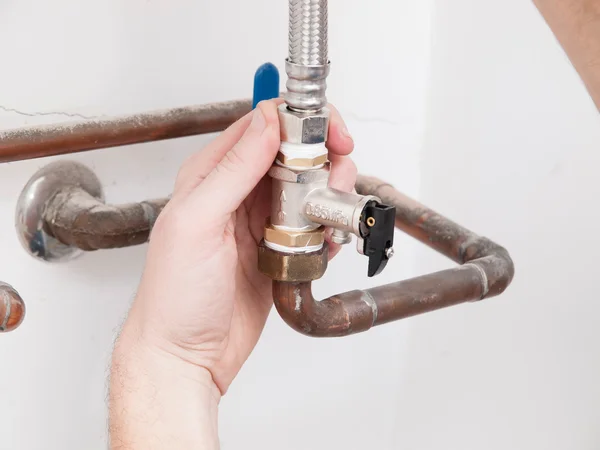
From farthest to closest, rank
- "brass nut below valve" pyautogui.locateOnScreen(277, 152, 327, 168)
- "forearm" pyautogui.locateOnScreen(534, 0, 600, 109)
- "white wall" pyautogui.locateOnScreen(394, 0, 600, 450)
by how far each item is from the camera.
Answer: "white wall" pyautogui.locateOnScreen(394, 0, 600, 450) → "brass nut below valve" pyautogui.locateOnScreen(277, 152, 327, 168) → "forearm" pyautogui.locateOnScreen(534, 0, 600, 109)

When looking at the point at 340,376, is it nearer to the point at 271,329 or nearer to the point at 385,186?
the point at 271,329

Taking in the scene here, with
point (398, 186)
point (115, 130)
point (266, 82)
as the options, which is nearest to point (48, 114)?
point (115, 130)

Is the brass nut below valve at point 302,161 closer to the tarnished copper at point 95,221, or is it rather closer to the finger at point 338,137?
the finger at point 338,137

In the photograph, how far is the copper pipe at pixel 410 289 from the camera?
495 millimetres

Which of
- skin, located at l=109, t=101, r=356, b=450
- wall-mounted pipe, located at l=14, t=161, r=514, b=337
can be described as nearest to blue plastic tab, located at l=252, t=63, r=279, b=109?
skin, located at l=109, t=101, r=356, b=450

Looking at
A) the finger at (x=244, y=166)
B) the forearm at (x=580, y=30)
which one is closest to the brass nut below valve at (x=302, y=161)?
the finger at (x=244, y=166)

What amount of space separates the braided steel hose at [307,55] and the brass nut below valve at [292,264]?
90mm

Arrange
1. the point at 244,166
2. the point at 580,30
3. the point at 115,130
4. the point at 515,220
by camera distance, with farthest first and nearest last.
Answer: the point at 515,220 → the point at 115,130 → the point at 244,166 → the point at 580,30

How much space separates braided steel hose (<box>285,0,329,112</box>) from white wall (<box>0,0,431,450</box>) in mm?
226

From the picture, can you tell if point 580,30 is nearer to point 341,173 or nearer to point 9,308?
point 341,173

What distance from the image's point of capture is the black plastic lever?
1.38 ft

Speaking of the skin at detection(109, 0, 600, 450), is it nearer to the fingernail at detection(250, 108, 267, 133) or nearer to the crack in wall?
the fingernail at detection(250, 108, 267, 133)

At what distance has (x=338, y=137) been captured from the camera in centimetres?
50

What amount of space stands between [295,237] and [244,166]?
53 millimetres
